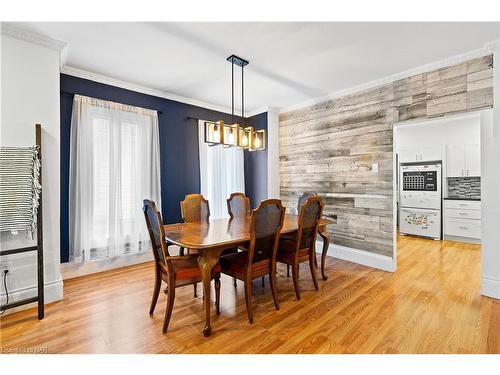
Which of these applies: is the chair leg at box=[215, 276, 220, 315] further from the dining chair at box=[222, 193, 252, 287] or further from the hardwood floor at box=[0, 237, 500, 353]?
the dining chair at box=[222, 193, 252, 287]

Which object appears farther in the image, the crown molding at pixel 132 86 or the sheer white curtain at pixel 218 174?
the sheer white curtain at pixel 218 174

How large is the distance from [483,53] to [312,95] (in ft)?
6.80

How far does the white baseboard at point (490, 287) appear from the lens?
2.54 meters

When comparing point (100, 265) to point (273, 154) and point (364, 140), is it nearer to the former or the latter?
point (273, 154)

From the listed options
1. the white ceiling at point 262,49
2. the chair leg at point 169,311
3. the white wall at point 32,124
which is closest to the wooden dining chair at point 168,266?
the chair leg at point 169,311

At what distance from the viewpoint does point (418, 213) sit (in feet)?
17.0

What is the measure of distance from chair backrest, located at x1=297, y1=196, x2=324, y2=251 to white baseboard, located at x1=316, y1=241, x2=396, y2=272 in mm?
1354

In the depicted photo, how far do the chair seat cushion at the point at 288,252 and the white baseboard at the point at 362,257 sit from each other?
1379 millimetres

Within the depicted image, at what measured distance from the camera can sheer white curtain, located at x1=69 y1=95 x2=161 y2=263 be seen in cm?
308

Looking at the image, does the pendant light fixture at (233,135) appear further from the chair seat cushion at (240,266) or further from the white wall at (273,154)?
the white wall at (273,154)

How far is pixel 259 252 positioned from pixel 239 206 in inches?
56.0

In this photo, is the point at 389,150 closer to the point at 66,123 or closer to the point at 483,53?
the point at 483,53

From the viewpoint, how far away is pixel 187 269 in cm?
210
